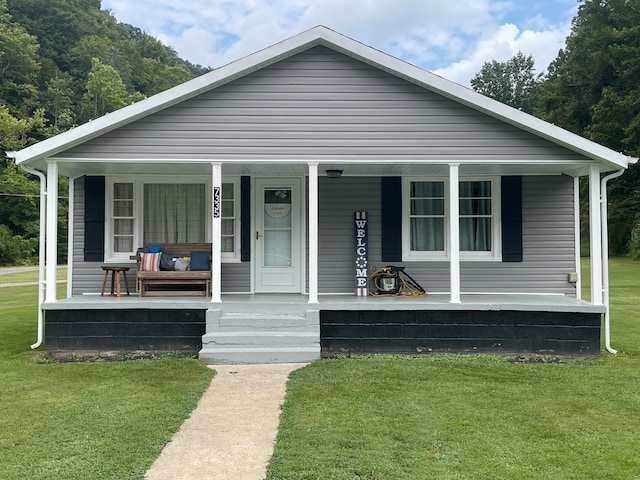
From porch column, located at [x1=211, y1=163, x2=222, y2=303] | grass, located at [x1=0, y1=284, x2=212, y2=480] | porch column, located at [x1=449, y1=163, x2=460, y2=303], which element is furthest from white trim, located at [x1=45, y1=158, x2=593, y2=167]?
grass, located at [x1=0, y1=284, x2=212, y2=480]

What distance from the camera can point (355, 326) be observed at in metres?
7.27

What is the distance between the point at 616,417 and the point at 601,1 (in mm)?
41593

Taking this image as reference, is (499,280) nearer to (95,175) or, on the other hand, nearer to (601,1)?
(95,175)

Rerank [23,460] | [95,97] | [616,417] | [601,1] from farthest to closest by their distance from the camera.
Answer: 1. [95,97]
2. [601,1]
3. [616,417]
4. [23,460]

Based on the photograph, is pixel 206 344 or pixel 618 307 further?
pixel 618 307

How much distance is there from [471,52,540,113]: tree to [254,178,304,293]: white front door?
53.1 meters

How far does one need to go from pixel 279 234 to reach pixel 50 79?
1864 inches

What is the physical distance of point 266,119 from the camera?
7.53m

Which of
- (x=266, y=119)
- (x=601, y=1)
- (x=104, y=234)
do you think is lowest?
(x=104, y=234)

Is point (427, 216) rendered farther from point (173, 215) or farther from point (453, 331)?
point (173, 215)

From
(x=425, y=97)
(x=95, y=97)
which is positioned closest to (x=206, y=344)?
(x=425, y=97)

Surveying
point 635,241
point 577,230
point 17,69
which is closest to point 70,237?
point 577,230

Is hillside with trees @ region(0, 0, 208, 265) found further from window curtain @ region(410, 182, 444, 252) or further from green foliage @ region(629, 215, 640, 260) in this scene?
green foliage @ region(629, 215, 640, 260)

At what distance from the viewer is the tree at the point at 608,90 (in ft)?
103
